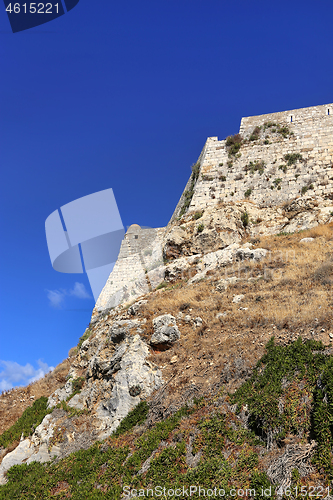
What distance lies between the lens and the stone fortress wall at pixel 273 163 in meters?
19.2

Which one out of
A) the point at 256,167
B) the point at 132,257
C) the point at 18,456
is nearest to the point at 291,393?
the point at 18,456

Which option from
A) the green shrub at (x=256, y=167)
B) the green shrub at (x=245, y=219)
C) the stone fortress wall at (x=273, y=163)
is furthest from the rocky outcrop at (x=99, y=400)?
the green shrub at (x=256, y=167)

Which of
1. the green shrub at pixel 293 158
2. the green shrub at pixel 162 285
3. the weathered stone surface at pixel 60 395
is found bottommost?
the weathered stone surface at pixel 60 395

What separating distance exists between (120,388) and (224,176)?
16.0m

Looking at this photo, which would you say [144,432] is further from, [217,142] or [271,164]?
[217,142]

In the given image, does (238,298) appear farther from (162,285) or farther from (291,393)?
(162,285)

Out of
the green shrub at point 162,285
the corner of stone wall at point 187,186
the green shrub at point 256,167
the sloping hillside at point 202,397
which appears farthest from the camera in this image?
the corner of stone wall at point 187,186

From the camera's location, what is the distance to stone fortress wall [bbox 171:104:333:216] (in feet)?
62.8

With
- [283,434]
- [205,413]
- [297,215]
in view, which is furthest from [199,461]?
[297,215]

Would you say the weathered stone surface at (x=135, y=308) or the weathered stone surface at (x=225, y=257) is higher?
the weathered stone surface at (x=225, y=257)

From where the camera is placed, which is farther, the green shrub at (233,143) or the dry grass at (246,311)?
the green shrub at (233,143)

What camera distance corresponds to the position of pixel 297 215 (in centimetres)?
1675

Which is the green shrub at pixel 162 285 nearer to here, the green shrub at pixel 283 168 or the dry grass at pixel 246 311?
the dry grass at pixel 246 311

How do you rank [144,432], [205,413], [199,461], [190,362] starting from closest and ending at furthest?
[199,461], [205,413], [144,432], [190,362]
